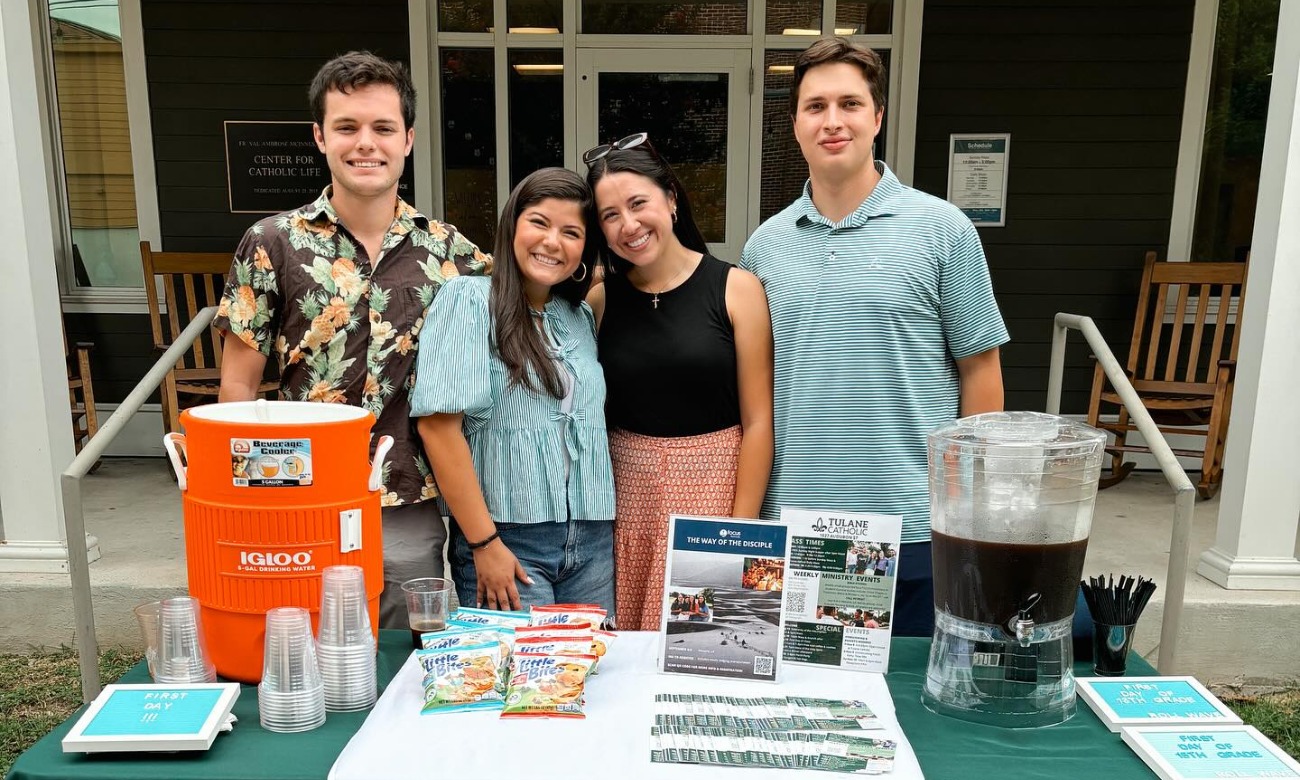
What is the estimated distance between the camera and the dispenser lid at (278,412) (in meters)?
1.42

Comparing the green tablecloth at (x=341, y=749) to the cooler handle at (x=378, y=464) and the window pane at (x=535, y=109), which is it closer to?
the cooler handle at (x=378, y=464)

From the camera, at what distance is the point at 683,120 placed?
5078mm

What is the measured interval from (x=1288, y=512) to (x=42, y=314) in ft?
14.3

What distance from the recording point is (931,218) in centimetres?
189

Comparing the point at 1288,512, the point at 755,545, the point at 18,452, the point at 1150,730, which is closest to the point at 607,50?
the point at 18,452

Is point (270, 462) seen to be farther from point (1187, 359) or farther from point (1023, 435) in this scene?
point (1187, 359)

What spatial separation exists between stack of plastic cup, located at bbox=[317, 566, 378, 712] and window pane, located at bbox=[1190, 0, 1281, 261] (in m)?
5.14

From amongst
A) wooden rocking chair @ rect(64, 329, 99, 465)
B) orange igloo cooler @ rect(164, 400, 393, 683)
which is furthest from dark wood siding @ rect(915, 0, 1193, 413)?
wooden rocking chair @ rect(64, 329, 99, 465)

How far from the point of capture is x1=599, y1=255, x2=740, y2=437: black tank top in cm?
188

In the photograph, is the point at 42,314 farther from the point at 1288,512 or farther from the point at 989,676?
the point at 1288,512

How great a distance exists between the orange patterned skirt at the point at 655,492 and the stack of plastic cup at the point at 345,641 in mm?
653

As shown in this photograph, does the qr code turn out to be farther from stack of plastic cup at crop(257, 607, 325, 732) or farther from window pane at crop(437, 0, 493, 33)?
window pane at crop(437, 0, 493, 33)

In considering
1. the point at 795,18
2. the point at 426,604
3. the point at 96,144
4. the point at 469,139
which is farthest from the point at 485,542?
the point at 96,144

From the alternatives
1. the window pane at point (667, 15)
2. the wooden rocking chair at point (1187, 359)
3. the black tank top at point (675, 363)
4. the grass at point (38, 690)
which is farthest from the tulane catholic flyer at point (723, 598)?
the window pane at point (667, 15)
